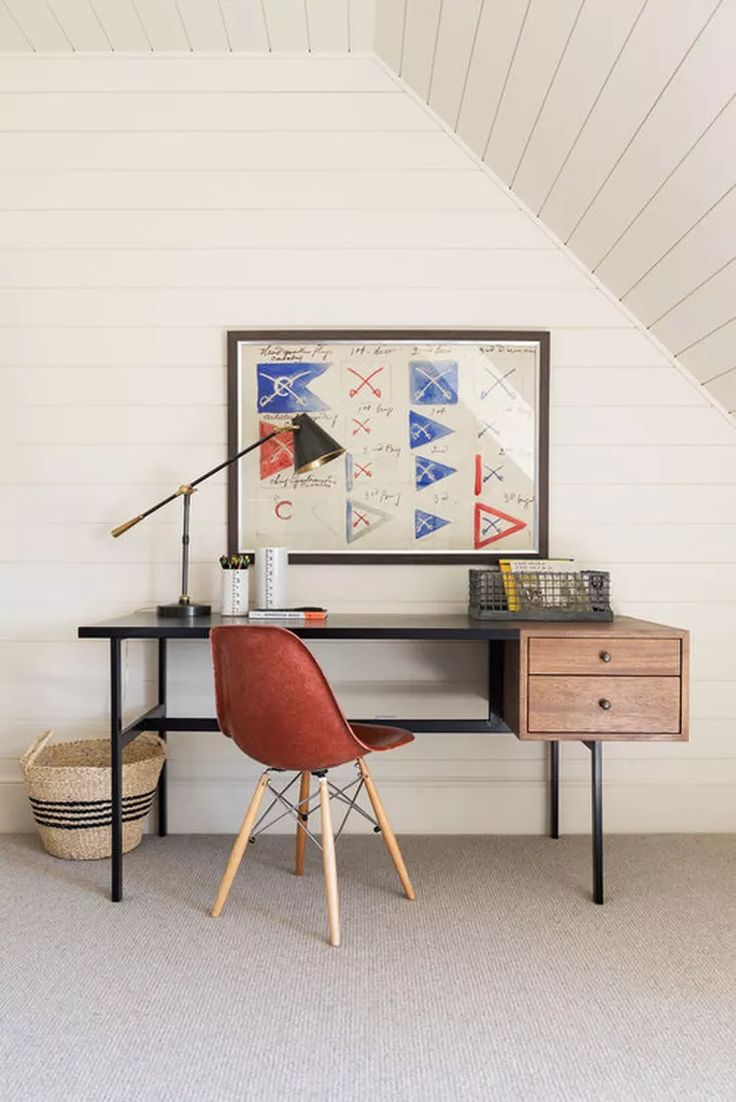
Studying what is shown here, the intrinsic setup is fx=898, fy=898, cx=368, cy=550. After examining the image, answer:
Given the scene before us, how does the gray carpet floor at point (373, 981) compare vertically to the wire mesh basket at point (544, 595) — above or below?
below

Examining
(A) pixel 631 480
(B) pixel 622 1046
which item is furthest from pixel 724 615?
(B) pixel 622 1046

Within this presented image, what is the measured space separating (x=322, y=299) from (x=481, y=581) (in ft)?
3.53

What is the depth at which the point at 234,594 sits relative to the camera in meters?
2.68

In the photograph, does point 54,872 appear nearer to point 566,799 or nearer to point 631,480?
point 566,799

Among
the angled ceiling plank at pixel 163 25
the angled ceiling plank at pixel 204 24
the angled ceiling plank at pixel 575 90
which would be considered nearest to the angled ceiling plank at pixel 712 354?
the angled ceiling plank at pixel 575 90

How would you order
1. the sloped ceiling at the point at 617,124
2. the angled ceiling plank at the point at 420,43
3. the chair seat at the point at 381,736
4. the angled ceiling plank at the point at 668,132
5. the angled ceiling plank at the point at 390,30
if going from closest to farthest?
the angled ceiling plank at the point at 668,132
the sloped ceiling at the point at 617,124
the chair seat at the point at 381,736
the angled ceiling plank at the point at 420,43
the angled ceiling plank at the point at 390,30

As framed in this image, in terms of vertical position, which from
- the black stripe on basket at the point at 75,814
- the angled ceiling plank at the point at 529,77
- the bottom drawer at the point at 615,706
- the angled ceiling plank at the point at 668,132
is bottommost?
the black stripe on basket at the point at 75,814

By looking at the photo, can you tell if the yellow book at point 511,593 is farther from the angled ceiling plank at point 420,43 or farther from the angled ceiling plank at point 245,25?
the angled ceiling plank at point 245,25

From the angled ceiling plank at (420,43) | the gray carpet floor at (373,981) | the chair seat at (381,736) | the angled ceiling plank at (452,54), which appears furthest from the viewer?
the angled ceiling plank at (420,43)

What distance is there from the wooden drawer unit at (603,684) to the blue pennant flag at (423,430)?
88 cm

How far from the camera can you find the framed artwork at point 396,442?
2.93m

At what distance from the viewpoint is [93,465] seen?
2938 mm

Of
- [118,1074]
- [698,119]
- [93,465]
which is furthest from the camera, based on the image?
[93,465]

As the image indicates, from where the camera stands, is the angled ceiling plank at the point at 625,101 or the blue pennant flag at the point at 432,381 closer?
the angled ceiling plank at the point at 625,101
